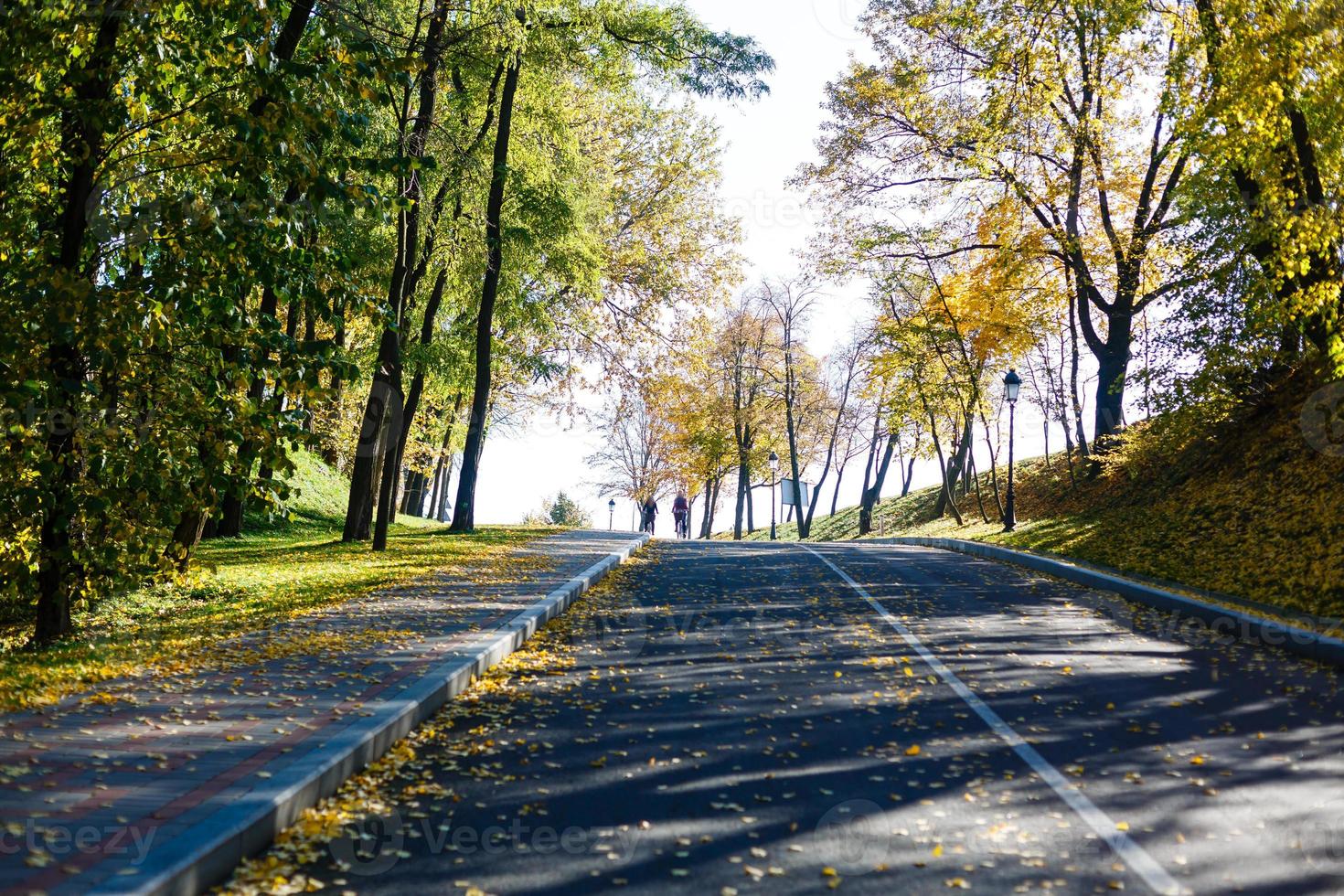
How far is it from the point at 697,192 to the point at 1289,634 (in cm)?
2385

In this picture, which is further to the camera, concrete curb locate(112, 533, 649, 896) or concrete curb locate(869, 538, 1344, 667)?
concrete curb locate(869, 538, 1344, 667)

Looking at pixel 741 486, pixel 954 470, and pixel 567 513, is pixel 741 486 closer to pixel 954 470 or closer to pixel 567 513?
pixel 954 470

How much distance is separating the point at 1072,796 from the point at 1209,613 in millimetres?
7025

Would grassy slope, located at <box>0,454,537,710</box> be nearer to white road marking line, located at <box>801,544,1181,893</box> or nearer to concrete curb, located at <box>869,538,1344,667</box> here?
white road marking line, located at <box>801,544,1181,893</box>

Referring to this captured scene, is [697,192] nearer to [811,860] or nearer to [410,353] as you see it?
[410,353]

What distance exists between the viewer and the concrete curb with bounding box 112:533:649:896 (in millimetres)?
3895

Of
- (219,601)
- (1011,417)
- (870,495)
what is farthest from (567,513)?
(219,601)

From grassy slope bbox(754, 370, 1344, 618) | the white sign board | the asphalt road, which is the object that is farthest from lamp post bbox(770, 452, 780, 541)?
the asphalt road

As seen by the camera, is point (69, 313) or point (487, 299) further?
point (487, 299)

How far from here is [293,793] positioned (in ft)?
15.8

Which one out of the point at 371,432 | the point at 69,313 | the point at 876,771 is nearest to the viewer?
the point at 876,771

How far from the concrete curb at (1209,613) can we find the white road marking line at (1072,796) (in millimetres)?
3429

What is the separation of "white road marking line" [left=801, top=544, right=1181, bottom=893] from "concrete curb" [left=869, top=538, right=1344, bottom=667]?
343cm

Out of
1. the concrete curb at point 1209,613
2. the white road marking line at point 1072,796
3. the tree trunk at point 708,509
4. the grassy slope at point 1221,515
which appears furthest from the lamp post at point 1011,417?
the tree trunk at point 708,509
